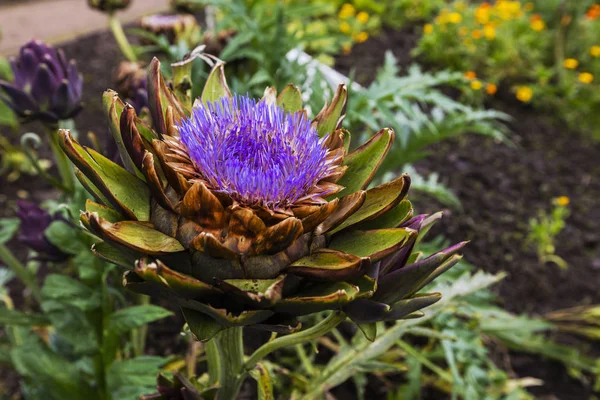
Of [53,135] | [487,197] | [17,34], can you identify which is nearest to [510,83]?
[487,197]

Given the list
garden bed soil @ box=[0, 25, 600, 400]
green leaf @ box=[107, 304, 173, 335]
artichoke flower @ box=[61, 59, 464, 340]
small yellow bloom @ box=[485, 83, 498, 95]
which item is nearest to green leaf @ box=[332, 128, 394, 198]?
artichoke flower @ box=[61, 59, 464, 340]

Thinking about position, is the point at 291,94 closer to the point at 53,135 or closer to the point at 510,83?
the point at 53,135

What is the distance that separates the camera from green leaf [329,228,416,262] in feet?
1.56

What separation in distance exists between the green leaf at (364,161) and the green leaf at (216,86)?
6.0 inches

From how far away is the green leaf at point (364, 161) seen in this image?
0.54 m

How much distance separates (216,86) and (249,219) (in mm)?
201

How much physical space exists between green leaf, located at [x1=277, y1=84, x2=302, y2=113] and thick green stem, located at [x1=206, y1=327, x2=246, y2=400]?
23cm

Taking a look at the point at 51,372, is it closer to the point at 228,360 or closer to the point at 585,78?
the point at 228,360

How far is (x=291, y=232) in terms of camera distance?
0.45 m

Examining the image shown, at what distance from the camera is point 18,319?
2.75ft

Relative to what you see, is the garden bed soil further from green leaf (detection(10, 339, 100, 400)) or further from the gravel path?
green leaf (detection(10, 339, 100, 400))

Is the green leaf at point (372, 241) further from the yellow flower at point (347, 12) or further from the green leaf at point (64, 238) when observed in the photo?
the yellow flower at point (347, 12)

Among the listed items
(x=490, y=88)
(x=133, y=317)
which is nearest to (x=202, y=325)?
(x=133, y=317)

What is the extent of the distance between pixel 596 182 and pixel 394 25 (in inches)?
50.8
